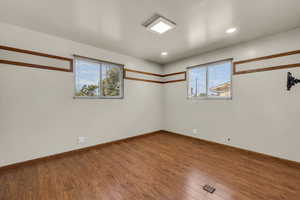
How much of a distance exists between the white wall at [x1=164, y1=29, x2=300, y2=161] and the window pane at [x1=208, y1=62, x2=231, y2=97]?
0.18m

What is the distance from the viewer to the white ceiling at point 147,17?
70.3 inches

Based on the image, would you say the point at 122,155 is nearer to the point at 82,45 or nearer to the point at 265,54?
the point at 82,45

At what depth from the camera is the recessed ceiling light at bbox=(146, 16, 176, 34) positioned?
2102mm

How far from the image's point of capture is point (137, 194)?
1.63 m

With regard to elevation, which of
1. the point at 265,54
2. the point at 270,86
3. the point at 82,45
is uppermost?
the point at 82,45

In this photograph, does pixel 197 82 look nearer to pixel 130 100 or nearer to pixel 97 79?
pixel 130 100

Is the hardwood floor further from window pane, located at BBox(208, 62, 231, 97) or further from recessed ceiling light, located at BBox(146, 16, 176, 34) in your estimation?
recessed ceiling light, located at BBox(146, 16, 176, 34)

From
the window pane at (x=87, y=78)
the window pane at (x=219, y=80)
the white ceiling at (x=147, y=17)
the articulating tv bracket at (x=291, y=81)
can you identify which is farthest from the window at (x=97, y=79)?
the articulating tv bracket at (x=291, y=81)

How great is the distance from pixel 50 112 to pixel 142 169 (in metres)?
2.17

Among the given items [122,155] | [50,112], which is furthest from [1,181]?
[122,155]

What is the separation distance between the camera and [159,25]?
224 cm

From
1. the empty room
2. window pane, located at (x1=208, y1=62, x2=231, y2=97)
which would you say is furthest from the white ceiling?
window pane, located at (x1=208, y1=62, x2=231, y2=97)

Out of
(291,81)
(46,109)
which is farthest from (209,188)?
(46,109)

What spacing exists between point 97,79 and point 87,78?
251 millimetres
